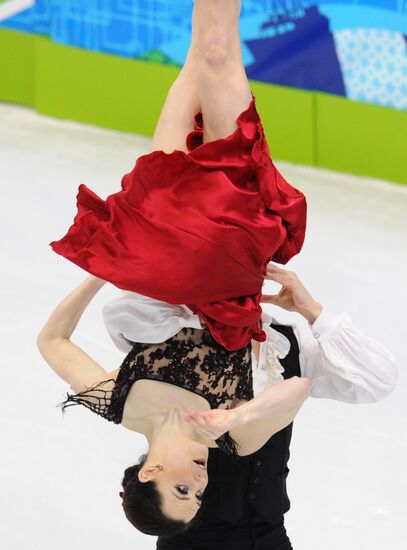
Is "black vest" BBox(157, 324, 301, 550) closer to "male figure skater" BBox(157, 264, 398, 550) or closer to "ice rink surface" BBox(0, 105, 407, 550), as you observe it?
"male figure skater" BBox(157, 264, 398, 550)

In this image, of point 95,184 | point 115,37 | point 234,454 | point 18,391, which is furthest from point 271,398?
point 115,37

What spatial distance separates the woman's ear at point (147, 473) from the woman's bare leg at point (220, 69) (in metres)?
0.69

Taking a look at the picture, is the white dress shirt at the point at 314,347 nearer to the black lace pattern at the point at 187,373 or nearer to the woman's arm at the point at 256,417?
the black lace pattern at the point at 187,373

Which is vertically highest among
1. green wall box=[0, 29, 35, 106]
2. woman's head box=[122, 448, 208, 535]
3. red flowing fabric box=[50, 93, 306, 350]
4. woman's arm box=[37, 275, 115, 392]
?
red flowing fabric box=[50, 93, 306, 350]

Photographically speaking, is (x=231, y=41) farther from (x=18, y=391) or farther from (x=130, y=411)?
(x=18, y=391)

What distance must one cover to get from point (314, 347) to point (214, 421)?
48 cm

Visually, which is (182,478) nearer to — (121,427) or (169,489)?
(169,489)

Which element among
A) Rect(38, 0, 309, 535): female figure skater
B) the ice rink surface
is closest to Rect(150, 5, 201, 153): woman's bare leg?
Rect(38, 0, 309, 535): female figure skater

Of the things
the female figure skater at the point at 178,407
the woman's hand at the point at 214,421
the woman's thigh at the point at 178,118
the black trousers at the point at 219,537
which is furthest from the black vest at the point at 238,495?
the woman's thigh at the point at 178,118

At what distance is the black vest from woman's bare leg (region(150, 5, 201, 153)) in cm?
66

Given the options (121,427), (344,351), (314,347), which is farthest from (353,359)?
(121,427)

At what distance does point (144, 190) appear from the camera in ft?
8.68

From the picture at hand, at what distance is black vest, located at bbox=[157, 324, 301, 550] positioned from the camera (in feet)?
8.90

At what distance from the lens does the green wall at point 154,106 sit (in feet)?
18.7
